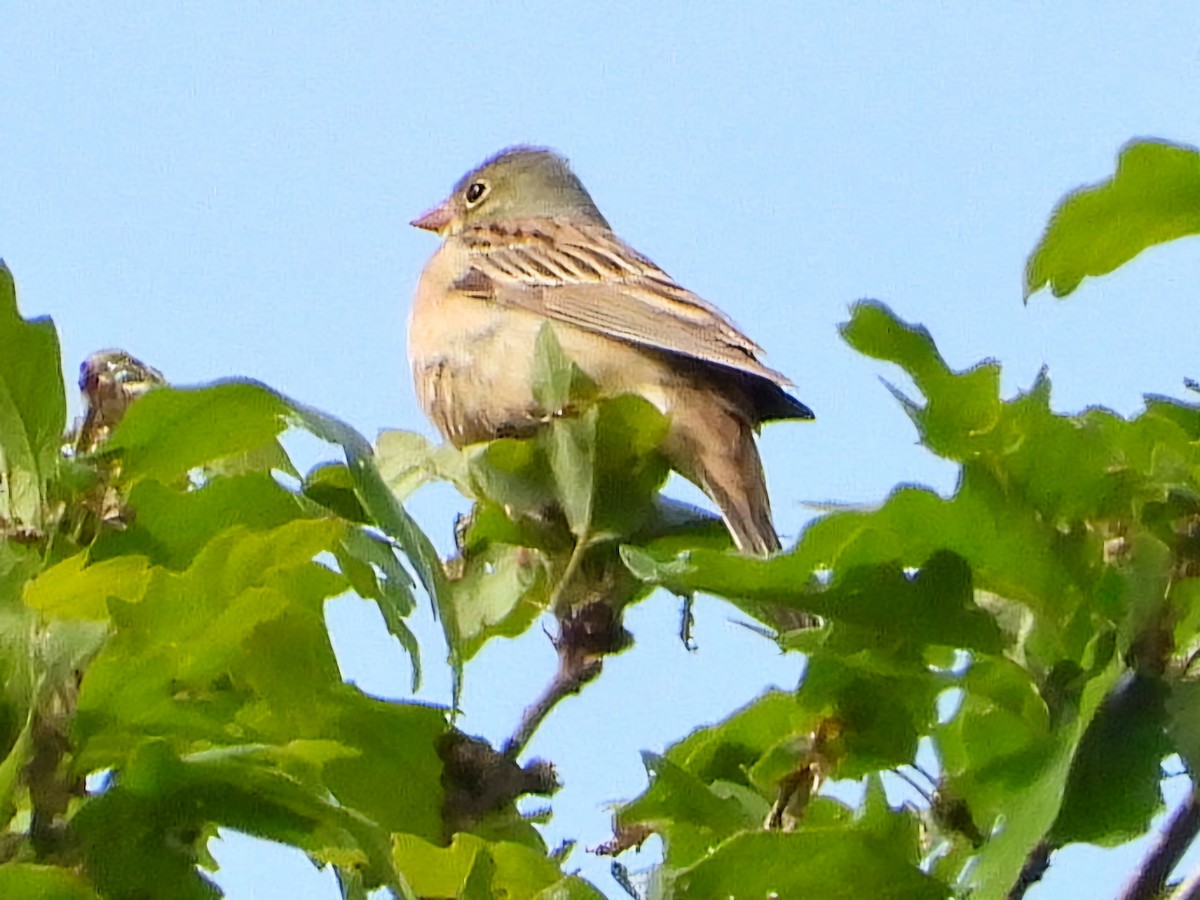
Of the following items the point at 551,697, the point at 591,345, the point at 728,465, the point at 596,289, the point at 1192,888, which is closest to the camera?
the point at 1192,888

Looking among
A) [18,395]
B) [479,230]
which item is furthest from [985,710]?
[479,230]

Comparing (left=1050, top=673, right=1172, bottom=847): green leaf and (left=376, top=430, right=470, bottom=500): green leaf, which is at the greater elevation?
(left=376, top=430, right=470, bottom=500): green leaf

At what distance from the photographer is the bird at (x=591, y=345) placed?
186 inches

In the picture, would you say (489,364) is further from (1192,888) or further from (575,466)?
(1192,888)

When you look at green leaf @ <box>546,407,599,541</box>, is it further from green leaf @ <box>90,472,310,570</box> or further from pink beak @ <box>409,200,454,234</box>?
pink beak @ <box>409,200,454,234</box>

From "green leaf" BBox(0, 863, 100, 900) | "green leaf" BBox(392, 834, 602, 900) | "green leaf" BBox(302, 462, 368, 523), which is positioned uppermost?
"green leaf" BBox(302, 462, 368, 523)

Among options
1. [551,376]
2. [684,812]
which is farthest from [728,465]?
[684,812]

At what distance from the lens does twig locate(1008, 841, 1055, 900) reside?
1852 millimetres

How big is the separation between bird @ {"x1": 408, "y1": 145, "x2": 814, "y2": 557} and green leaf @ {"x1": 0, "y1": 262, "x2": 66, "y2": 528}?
175 centimetres

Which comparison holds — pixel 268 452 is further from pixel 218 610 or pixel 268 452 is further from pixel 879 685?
pixel 879 685

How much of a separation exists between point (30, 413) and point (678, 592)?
2.26ft

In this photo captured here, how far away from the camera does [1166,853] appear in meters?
1.84

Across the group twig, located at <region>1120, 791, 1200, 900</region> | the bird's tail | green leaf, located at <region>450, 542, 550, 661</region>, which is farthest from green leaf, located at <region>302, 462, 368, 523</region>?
the bird's tail

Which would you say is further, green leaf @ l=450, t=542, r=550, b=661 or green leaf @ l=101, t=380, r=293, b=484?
green leaf @ l=450, t=542, r=550, b=661
